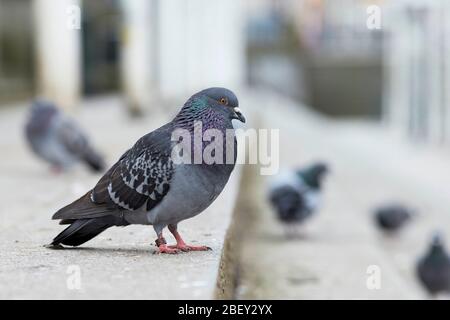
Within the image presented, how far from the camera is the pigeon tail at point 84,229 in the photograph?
4219 mm

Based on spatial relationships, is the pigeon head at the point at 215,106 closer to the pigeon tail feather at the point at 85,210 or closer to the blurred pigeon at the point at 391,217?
the pigeon tail feather at the point at 85,210

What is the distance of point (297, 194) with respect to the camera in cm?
877

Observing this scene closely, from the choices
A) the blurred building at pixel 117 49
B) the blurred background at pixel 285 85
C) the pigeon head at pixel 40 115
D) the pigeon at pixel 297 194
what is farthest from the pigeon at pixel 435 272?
the blurred building at pixel 117 49

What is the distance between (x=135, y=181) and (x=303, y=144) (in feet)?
48.1

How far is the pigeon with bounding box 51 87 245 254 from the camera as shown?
12.9ft

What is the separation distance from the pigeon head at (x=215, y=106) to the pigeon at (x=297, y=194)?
4.68 m

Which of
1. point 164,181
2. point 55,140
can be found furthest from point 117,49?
point 164,181

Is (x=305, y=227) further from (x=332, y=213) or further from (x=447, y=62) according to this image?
(x=447, y=62)

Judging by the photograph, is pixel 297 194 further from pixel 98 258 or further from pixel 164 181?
pixel 164 181

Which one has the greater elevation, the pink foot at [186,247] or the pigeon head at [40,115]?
the pigeon head at [40,115]

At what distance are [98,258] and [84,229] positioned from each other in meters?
0.15

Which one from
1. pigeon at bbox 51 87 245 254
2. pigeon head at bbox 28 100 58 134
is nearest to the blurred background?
pigeon head at bbox 28 100 58 134

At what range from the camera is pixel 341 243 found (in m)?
8.48

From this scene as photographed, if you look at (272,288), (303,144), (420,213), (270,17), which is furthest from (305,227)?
(270,17)
